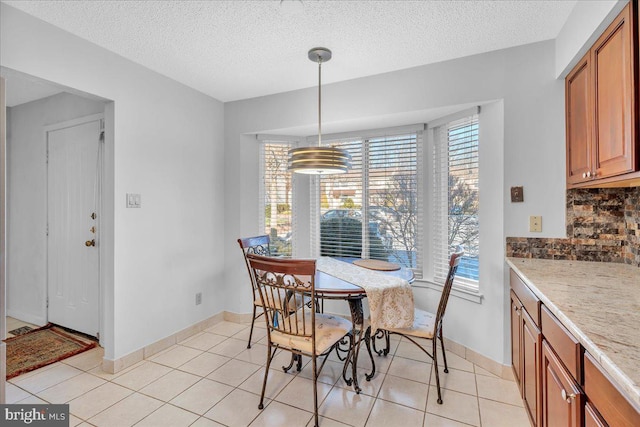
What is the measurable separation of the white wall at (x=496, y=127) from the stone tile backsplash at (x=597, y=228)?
7cm

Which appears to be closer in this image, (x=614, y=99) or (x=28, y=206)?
(x=614, y=99)

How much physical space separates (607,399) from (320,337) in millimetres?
1403

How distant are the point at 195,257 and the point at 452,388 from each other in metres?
2.55

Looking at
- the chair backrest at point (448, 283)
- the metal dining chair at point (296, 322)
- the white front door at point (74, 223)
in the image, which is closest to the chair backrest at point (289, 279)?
the metal dining chair at point (296, 322)

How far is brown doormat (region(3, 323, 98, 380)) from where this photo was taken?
2486 mm

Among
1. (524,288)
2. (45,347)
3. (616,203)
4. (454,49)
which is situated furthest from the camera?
(45,347)

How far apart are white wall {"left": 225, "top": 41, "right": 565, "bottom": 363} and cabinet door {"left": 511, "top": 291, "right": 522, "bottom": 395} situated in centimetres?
14

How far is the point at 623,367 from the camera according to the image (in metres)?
0.78

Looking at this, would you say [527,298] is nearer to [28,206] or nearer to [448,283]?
[448,283]

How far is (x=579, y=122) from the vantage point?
194cm

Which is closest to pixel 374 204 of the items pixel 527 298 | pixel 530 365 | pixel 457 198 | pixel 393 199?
pixel 393 199

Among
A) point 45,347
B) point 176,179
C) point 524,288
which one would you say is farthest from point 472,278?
point 45,347

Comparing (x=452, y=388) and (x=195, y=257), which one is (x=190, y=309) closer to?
(x=195, y=257)

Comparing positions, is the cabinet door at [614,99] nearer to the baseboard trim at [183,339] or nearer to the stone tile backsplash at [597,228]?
the stone tile backsplash at [597,228]
